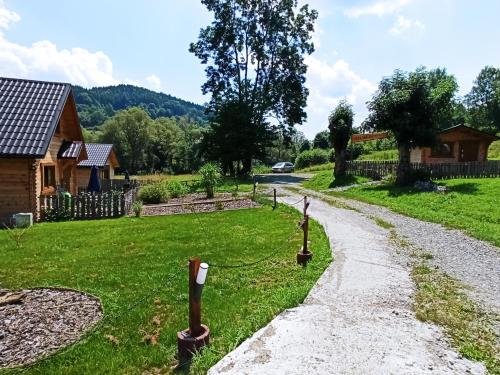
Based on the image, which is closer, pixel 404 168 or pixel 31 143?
pixel 31 143

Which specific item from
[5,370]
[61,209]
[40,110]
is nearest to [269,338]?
[5,370]

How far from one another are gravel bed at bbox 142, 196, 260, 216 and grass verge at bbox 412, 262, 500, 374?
11971mm

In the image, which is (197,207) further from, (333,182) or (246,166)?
(246,166)

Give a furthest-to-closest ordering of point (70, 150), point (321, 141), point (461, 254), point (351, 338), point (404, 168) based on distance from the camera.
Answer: point (321, 141) < point (404, 168) < point (70, 150) < point (461, 254) < point (351, 338)

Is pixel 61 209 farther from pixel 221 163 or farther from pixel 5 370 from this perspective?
pixel 221 163

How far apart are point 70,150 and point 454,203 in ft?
62.8

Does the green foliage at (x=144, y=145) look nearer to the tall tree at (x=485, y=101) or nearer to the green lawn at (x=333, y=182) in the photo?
the green lawn at (x=333, y=182)

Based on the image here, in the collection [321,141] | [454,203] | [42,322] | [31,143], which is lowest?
[42,322]

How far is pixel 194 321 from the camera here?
500 centimetres

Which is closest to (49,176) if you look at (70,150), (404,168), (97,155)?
(70,150)

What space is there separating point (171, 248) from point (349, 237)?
5.34 m

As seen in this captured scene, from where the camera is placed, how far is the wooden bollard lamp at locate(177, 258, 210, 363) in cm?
484

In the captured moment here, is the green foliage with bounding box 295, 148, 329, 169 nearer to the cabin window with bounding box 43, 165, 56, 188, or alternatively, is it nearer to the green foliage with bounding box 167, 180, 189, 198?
the green foliage with bounding box 167, 180, 189, 198

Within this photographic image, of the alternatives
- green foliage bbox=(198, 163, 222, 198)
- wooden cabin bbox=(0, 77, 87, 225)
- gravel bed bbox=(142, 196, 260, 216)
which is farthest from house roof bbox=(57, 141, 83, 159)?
green foliage bbox=(198, 163, 222, 198)
